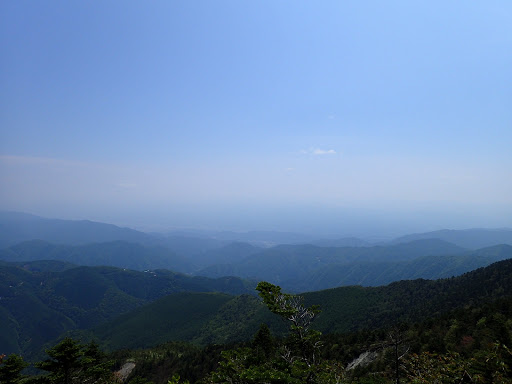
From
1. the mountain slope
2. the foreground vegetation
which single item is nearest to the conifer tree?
the foreground vegetation

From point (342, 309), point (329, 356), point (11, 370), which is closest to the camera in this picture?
point (11, 370)

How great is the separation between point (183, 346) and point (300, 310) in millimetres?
99753

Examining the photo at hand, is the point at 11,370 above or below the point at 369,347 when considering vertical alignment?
above

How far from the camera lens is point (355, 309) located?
95375 mm

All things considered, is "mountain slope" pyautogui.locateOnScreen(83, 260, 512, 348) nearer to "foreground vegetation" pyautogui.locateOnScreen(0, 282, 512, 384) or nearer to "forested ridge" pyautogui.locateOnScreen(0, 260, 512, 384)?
"forested ridge" pyautogui.locateOnScreen(0, 260, 512, 384)

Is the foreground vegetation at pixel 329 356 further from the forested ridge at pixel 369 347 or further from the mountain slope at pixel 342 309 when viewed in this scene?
the mountain slope at pixel 342 309

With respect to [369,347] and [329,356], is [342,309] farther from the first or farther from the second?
[369,347]

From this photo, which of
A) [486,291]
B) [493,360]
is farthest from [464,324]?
[486,291]

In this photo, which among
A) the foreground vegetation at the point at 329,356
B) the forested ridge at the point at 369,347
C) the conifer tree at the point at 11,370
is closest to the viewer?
the foreground vegetation at the point at 329,356

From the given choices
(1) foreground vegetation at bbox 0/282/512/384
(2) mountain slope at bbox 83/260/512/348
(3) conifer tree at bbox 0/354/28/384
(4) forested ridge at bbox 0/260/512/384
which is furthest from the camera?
(2) mountain slope at bbox 83/260/512/348

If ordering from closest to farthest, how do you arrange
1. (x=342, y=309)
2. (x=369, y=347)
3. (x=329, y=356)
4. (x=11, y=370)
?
(x=11, y=370), (x=369, y=347), (x=329, y=356), (x=342, y=309)

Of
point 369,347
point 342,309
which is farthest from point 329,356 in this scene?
point 342,309

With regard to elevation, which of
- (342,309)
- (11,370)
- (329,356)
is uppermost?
(11,370)

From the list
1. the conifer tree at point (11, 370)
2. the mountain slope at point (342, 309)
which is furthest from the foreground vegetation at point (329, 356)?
the mountain slope at point (342, 309)
